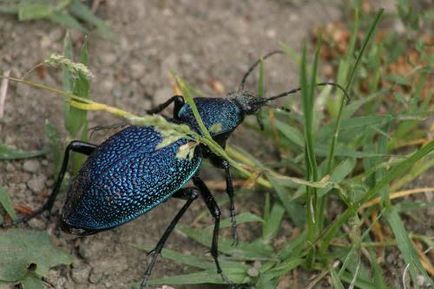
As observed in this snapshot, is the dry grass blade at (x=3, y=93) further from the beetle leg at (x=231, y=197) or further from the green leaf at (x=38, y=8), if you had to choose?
the beetle leg at (x=231, y=197)

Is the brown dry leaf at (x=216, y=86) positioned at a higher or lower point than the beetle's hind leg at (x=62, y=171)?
higher

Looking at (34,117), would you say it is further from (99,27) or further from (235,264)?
(235,264)

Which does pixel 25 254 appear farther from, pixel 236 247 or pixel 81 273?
pixel 236 247

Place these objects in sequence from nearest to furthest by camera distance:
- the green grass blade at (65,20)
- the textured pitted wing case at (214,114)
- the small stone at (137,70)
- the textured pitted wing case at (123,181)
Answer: the textured pitted wing case at (123,181) → the textured pitted wing case at (214,114) → the green grass blade at (65,20) → the small stone at (137,70)

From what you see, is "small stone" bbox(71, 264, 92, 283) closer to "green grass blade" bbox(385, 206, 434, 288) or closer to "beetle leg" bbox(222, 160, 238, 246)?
"beetle leg" bbox(222, 160, 238, 246)

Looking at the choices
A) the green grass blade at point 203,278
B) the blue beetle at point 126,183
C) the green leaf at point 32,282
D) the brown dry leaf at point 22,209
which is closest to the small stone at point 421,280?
the green grass blade at point 203,278

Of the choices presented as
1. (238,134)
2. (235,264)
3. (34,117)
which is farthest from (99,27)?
(235,264)
